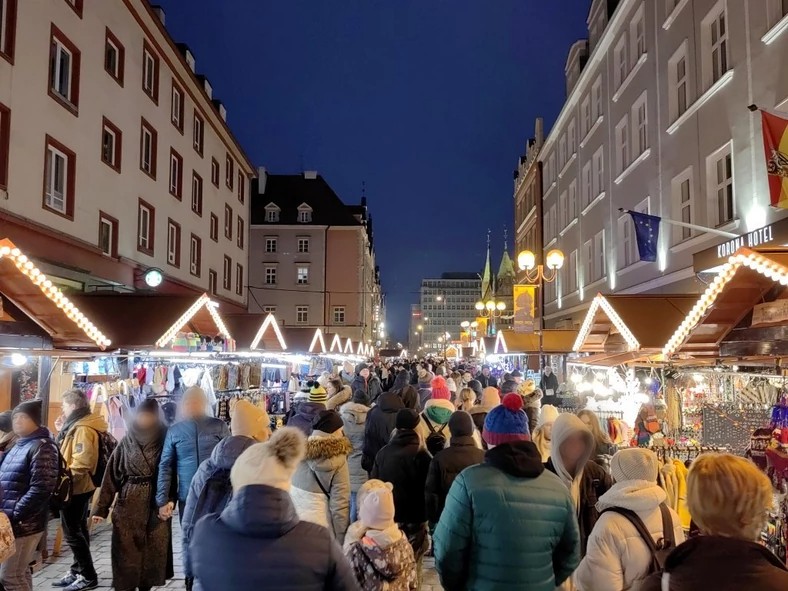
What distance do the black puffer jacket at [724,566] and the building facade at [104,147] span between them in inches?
575

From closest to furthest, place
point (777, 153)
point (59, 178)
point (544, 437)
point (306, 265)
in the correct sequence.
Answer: point (544, 437), point (777, 153), point (59, 178), point (306, 265)

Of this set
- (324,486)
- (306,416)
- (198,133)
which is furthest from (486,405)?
(198,133)

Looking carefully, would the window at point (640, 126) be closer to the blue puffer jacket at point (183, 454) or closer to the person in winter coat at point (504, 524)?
the blue puffer jacket at point (183, 454)

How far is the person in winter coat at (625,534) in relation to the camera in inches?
144

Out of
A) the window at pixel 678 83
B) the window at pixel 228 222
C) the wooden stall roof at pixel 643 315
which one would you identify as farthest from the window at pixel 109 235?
the window at pixel 678 83

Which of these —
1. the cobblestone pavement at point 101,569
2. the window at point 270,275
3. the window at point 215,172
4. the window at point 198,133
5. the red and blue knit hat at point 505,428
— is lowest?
the cobblestone pavement at point 101,569

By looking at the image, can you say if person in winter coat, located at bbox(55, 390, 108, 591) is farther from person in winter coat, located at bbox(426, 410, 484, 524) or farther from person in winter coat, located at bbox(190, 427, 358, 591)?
person in winter coat, located at bbox(190, 427, 358, 591)

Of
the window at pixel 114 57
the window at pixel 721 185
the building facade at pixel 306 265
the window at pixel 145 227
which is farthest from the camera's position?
the building facade at pixel 306 265

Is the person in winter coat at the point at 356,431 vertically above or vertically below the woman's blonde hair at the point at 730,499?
below

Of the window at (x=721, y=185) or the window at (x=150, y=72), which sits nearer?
the window at (x=721, y=185)

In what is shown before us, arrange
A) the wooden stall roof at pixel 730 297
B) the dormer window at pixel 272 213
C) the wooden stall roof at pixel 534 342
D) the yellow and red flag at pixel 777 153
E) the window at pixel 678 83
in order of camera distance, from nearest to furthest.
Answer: the wooden stall roof at pixel 730 297 → the yellow and red flag at pixel 777 153 → the window at pixel 678 83 → the wooden stall roof at pixel 534 342 → the dormer window at pixel 272 213

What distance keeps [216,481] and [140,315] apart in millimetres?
5827

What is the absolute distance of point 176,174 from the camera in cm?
2523

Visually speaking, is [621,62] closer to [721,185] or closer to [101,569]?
[721,185]
